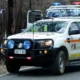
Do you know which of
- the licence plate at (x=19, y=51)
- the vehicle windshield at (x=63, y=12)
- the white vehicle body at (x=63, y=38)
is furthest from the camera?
the vehicle windshield at (x=63, y=12)

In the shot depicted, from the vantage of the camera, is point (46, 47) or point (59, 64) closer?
point (46, 47)

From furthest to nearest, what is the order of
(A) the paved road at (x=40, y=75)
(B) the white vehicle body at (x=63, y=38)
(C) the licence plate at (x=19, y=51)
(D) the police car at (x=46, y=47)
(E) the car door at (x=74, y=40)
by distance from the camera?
(E) the car door at (x=74, y=40)
(B) the white vehicle body at (x=63, y=38)
(C) the licence plate at (x=19, y=51)
(D) the police car at (x=46, y=47)
(A) the paved road at (x=40, y=75)

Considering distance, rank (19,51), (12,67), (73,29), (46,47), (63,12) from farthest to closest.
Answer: (63,12) → (73,29) → (12,67) → (19,51) → (46,47)

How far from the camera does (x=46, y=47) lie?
12.3 meters

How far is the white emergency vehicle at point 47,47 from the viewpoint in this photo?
12.2 meters

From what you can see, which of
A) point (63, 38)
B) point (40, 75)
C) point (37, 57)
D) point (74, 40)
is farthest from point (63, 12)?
point (37, 57)

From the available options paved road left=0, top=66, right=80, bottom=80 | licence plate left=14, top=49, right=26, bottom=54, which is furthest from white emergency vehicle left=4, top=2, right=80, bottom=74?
paved road left=0, top=66, right=80, bottom=80

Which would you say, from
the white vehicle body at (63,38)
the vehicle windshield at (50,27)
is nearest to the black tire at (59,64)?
the white vehicle body at (63,38)

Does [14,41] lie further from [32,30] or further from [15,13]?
[15,13]

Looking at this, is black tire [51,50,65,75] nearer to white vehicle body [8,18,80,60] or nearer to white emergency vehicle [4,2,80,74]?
white emergency vehicle [4,2,80,74]

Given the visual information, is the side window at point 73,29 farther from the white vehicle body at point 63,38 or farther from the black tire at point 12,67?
the black tire at point 12,67

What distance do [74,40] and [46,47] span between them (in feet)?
4.67

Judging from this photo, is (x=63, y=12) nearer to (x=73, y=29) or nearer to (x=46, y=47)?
(x=73, y=29)

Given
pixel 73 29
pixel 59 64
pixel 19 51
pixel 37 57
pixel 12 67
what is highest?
pixel 73 29
